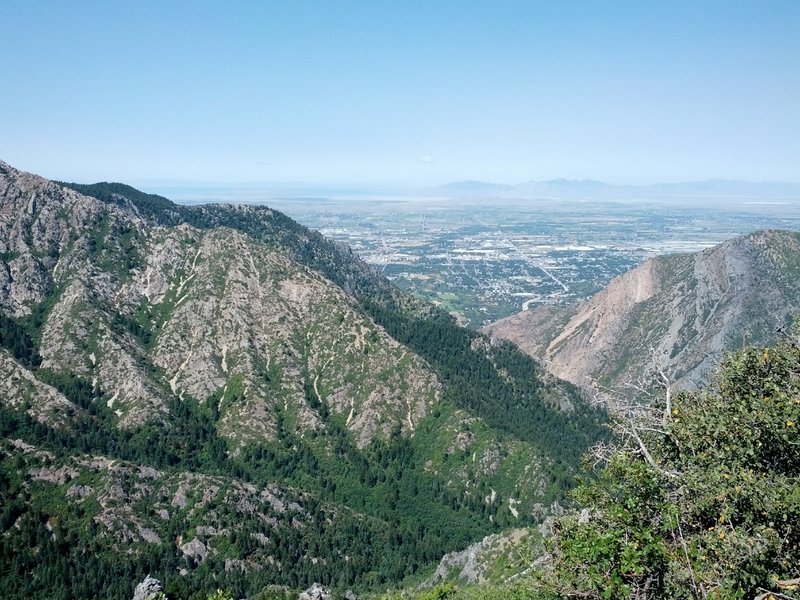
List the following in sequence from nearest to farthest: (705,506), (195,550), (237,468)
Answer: (705,506) < (195,550) < (237,468)

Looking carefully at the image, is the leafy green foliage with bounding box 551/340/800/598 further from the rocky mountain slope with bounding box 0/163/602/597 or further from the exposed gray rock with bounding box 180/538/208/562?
the exposed gray rock with bounding box 180/538/208/562

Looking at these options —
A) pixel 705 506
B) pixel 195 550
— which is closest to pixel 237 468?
pixel 195 550

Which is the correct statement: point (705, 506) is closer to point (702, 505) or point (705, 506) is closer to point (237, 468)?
point (702, 505)

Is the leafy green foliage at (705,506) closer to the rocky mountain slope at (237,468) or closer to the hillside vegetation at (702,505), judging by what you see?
the hillside vegetation at (702,505)

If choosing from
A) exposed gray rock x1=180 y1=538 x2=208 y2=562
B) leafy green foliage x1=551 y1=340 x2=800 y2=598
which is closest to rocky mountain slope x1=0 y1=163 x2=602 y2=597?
exposed gray rock x1=180 y1=538 x2=208 y2=562

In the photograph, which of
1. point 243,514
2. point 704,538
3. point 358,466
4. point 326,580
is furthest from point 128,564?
point 704,538

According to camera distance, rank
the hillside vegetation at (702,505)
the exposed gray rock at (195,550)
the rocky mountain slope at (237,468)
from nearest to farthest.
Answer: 1. the hillside vegetation at (702,505)
2. the rocky mountain slope at (237,468)
3. the exposed gray rock at (195,550)

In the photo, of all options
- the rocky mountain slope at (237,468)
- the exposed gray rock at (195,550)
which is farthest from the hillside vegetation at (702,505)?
the exposed gray rock at (195,550)

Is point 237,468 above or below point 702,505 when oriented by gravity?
below
